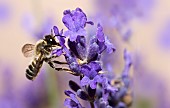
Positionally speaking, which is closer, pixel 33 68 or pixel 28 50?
pixel 33 68

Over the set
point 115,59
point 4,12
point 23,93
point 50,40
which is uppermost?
point 4,12

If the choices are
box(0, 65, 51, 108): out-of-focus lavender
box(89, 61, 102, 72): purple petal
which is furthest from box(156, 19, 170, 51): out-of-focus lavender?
box(89, 61, 102, 72): purple petal

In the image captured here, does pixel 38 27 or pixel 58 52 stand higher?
pixel 38 27

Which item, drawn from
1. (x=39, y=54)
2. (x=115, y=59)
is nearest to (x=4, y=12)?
(x=115, y=59)

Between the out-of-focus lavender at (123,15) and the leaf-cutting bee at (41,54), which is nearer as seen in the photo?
the leaf-cutting bee at (41,54)

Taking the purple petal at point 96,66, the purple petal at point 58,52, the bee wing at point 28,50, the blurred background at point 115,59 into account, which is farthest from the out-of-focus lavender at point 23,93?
the purple petal at point 96,66

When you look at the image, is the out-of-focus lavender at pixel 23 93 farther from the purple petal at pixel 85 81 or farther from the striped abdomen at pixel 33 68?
the purple petal at pixel 85 81

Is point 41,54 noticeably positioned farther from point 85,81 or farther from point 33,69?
point 85,81

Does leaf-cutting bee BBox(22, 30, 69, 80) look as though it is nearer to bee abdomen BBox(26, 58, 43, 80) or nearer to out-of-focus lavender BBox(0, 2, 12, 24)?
bee abdomen BBox(26, 58, 43, 80)

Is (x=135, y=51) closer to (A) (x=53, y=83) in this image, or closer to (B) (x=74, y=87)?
(A) (x=53, y=83)

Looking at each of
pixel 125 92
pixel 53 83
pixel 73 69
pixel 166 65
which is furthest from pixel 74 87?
pixel 166 65
